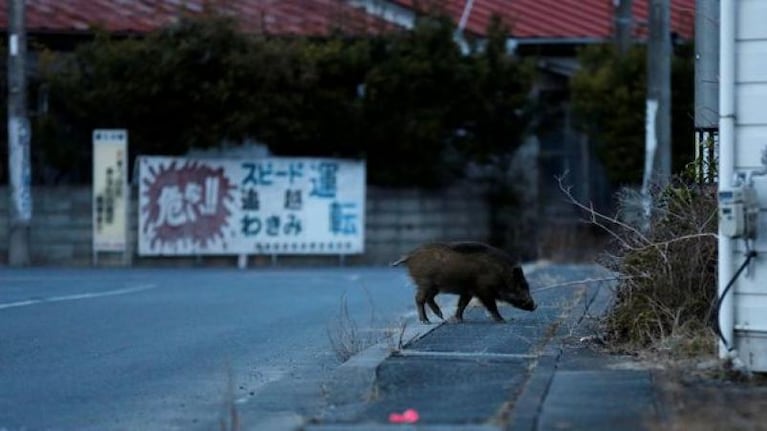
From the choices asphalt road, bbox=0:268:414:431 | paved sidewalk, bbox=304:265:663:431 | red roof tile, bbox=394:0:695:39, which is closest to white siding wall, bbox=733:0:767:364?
paved sidewalk, bbox=304:265:663:431

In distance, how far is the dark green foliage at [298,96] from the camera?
2717cm

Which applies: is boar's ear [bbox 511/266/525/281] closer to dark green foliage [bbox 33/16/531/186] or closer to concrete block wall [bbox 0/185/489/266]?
dark green foliage [bbox 33/16/531/186]

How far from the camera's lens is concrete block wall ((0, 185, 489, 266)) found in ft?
90.3

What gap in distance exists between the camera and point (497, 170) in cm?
2923

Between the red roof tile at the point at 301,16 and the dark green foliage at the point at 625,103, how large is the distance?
132cm

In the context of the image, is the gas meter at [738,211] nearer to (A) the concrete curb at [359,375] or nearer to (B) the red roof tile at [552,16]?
(A) the concrete curb at [359,375]

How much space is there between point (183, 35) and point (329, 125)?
346 centimetres

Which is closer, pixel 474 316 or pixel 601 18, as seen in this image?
pixel 474 316

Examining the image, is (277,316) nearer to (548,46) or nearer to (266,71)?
(266,71)

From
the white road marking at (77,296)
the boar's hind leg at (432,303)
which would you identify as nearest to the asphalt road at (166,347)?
the white road marking at (77,296)

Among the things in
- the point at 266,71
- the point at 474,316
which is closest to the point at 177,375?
the point at 474,316

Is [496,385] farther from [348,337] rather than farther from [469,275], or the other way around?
[469,275]

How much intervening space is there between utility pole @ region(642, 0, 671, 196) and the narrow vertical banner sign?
34.7ft

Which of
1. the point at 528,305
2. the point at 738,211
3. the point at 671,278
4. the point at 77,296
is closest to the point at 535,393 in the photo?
the point at 738,211
